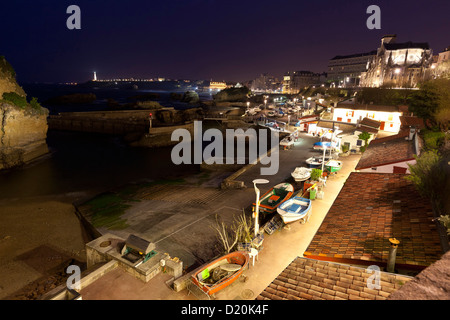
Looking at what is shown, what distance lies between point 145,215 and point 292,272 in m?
12.9

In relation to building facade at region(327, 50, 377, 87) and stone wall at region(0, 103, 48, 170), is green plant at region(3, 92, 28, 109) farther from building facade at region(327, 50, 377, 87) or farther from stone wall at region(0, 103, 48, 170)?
building facade at region(327, 50, 377, 87)

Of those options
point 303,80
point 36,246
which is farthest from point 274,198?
point 303,80

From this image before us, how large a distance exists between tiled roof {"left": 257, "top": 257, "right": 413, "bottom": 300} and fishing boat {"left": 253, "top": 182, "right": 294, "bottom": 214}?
7.45 metres

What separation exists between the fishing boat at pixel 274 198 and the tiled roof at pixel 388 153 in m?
6.52

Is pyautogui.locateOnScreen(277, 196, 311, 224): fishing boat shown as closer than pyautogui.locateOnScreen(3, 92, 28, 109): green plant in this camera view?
Yes

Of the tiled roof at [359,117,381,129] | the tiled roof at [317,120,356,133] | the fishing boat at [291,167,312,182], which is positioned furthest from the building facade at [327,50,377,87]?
the fishing boat at [291,167,312,182]

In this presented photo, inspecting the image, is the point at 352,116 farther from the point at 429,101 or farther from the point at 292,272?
the point at 292,272

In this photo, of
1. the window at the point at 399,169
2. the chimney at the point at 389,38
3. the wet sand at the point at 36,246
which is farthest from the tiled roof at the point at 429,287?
the chimney at the point at 389,38

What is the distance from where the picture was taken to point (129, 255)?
9.27 meters

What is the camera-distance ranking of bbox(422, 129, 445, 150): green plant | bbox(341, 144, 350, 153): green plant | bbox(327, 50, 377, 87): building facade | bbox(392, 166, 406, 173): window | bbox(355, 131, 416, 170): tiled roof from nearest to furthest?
bbox(392, 166, 406, 173): window < bbox(355, 131, 416, 170): tiled roof < bbox(422, 129, 445, 150): green plant < bbox(341, 144, 350, 153): green plant < bbox(327, 50, 377, 87): building facade

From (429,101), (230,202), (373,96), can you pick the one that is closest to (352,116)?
(429,101)

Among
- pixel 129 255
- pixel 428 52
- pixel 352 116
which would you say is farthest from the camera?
pixel 428 52

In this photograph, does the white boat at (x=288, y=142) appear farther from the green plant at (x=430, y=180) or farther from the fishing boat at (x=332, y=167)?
the green plant at (x=430, y=180)

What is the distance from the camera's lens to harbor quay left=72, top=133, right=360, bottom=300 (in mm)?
8305
